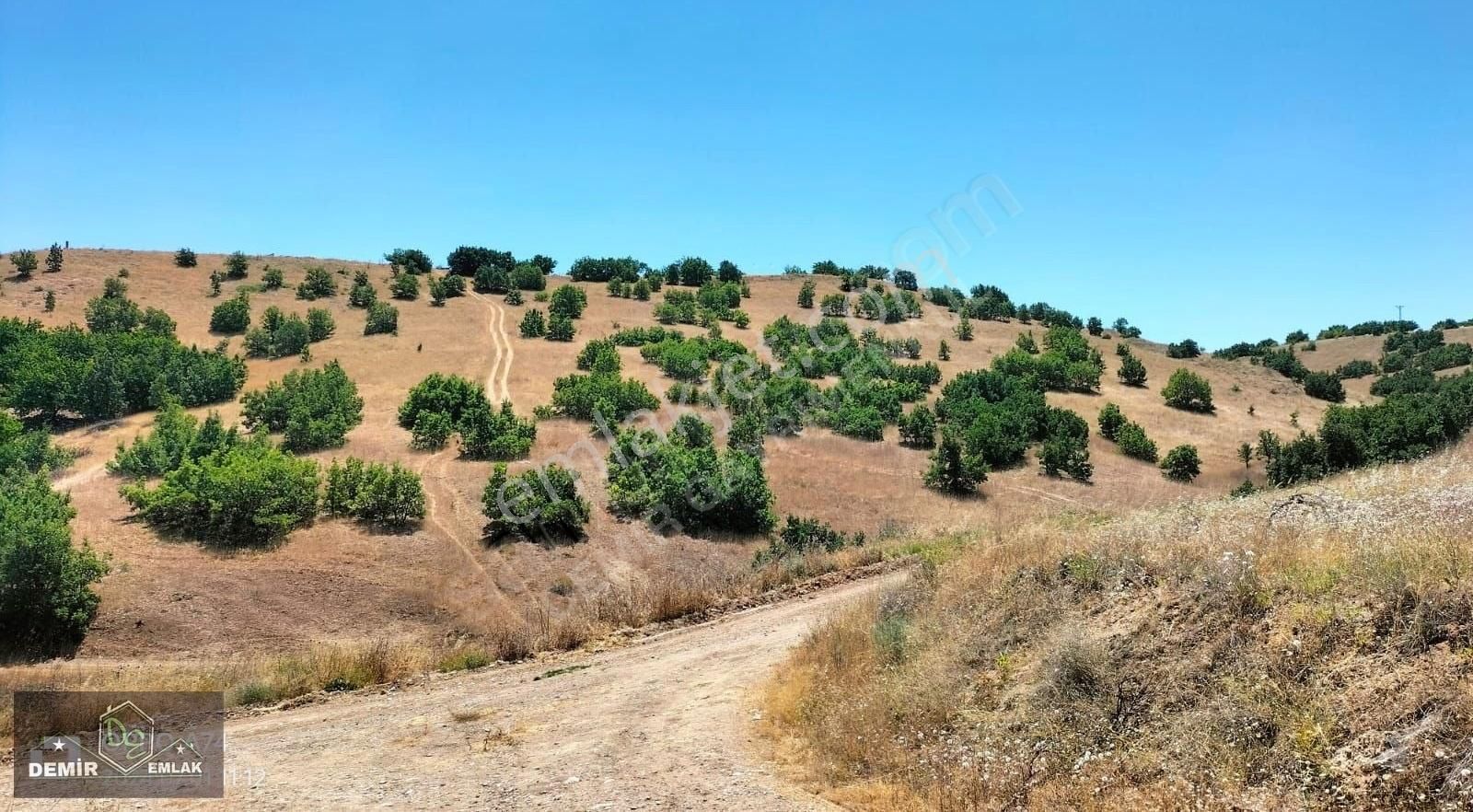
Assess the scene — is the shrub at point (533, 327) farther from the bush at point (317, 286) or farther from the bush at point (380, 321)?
the bush at point (317, 286)

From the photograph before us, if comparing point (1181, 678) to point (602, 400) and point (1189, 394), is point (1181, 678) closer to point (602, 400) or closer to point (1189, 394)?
point (602, 400)

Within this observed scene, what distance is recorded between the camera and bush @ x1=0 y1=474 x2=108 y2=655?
13.7 m

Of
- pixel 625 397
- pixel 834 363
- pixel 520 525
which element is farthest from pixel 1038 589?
pixel 834 363

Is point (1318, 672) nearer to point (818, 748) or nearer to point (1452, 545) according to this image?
point (1452, 545)

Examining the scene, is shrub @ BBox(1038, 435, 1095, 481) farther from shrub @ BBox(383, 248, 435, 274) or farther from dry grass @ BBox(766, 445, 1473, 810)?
shrub @ BBox(383, 248, 435, 274)

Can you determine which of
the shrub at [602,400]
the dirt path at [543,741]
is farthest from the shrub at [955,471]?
the dirt path at [543,741]

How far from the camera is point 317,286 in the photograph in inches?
2233

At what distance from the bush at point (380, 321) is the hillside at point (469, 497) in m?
0.78

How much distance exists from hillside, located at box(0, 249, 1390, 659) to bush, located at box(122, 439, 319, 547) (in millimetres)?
513

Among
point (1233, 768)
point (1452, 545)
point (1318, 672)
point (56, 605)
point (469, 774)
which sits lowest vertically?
point (56, 605)

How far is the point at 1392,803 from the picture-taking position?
13.3 feet

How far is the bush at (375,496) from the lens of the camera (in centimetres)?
1995

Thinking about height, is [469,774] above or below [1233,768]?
below

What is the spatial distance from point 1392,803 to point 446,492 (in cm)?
2238
